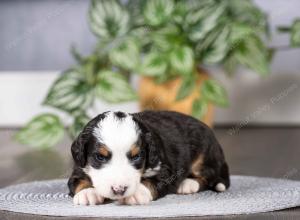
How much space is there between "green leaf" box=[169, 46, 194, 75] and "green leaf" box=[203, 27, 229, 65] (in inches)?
6.3

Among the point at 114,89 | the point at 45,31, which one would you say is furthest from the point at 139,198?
the point at 45,31

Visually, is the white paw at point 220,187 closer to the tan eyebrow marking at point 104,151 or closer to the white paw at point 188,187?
the white paw at point 188,187

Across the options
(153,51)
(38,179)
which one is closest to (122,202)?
(38,179)

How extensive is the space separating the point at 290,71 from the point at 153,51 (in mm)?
1189

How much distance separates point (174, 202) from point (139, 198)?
11 cm

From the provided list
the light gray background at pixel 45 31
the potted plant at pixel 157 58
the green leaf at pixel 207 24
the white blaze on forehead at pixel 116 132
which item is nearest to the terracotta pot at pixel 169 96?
the potted plant at pixel 157 58

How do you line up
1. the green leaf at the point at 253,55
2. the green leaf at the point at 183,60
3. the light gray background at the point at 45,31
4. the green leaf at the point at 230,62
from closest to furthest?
the green leaf at the point at 183,60
the green leaf at the point at 253,55
the green leaf at the point at 230,62
the light gray background at the point at 45,31

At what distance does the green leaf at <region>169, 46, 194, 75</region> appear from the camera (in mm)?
2848

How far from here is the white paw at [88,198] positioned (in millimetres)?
1683

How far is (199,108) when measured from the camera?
9.86 feet

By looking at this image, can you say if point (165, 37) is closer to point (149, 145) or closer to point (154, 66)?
point (154, 66)

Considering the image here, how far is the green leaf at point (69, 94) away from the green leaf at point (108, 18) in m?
0.27

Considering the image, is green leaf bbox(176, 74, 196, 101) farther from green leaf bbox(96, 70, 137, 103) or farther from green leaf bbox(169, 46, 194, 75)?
green leaf bbox(96, 70, 137, 103)

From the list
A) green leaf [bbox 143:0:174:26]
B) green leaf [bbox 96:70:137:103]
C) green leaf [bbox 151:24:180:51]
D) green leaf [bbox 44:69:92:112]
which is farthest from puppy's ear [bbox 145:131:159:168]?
green leaf [bbox 143:0:174:26]
